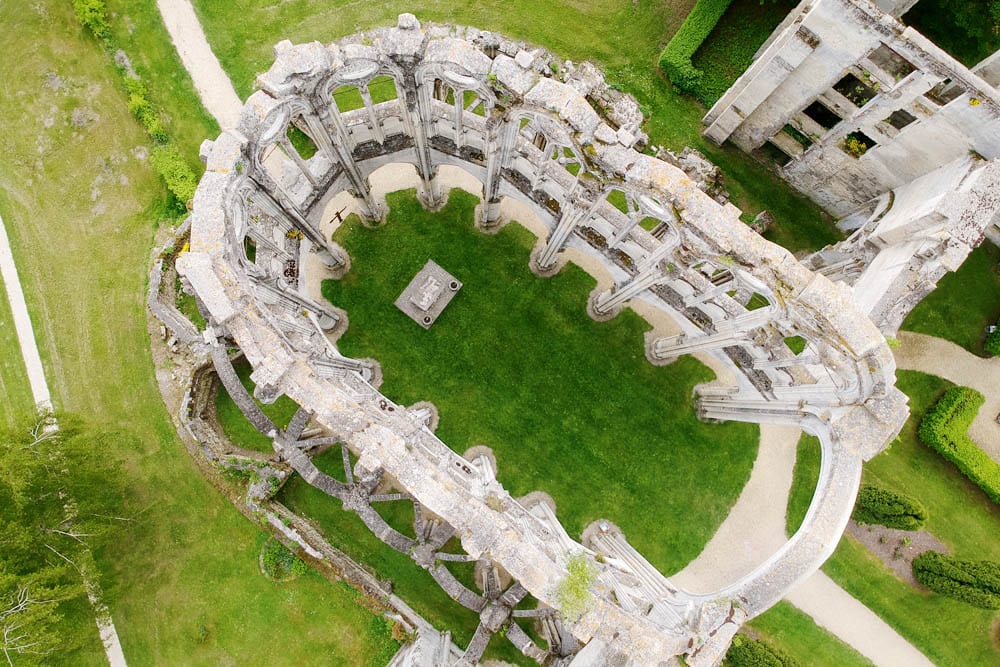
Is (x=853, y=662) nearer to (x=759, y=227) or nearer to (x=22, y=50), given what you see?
(x=759, y=227)

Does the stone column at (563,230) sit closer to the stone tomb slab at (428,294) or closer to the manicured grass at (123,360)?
the stone tomb slab at (428,294)

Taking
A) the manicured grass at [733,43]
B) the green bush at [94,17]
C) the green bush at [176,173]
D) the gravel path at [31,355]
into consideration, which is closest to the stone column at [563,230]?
the manicured grass at [733,43]

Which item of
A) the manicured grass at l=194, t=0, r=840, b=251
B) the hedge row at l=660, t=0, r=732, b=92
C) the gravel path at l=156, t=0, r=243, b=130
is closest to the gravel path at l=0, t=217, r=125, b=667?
the gravel path at l=156, t=0, r=243, b=130

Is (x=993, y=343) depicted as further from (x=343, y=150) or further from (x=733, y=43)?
(x=343, y=150)

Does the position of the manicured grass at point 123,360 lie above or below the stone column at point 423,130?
below

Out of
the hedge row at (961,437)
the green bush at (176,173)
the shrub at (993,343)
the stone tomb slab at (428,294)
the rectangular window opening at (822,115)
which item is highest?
the rectangular window opening at (822,115)

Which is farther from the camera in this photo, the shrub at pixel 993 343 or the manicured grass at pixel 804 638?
the shrub at pixel 993 343

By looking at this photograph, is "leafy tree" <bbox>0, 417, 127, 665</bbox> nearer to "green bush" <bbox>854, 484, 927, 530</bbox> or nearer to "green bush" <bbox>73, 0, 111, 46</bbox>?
"green bush" <bbox>73, 0, 111, 46</bbox>

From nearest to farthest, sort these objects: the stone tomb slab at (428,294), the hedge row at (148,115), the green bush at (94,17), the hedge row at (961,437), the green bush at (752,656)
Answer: the green bush at (752,656)
the hedge row at (961,437)
the stone tomb slab at (428,294)
the hedge row at (148,115)
the green bush at (94,17)
